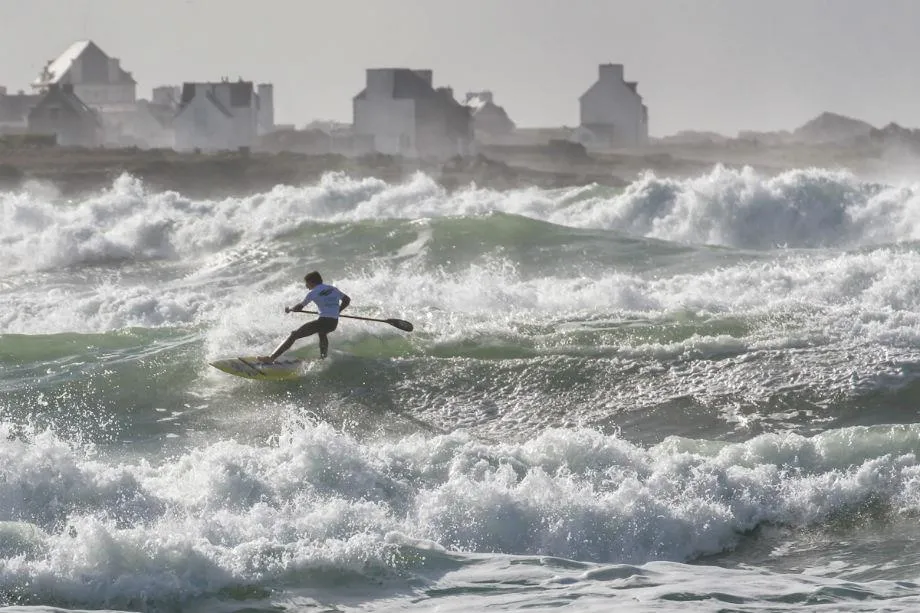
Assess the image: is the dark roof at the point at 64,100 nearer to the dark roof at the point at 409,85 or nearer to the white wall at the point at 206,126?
the white wall at the point at 206,126

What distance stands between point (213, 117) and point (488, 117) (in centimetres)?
2572

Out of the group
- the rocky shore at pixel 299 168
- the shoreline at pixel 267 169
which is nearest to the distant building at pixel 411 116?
the rocky shore at pixel 299 168

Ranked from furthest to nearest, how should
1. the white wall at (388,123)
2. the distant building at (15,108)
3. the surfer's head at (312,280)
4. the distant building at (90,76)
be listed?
1. the distant building at (90,76)
2. the distant building at (15,108)
3. the white wall at (388,123)
4. the surfer's head at (312,280)

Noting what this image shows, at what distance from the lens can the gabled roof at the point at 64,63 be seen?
9831 cm

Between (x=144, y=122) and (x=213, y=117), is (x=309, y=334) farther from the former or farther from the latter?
(x=144, y=122)

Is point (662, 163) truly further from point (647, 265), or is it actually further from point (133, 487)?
point (133, 487)

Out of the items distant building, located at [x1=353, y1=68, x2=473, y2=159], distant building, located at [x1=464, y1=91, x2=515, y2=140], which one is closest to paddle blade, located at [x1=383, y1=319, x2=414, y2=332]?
distant building, located at [x1=353, y1=68, x2=473, y2=159]

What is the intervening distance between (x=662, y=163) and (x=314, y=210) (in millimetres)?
38631

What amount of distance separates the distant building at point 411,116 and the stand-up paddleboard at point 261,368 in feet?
206

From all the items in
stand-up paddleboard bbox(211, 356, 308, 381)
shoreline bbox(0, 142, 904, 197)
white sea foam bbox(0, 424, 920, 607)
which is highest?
shoreline bbox(0, 142, 904, 197)

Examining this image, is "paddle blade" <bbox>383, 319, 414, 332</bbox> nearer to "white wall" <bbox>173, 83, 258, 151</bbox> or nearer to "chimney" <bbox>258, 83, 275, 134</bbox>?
"white wall" <bbox>173, 83, 258, 151</bbox>

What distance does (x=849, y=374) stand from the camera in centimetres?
1652

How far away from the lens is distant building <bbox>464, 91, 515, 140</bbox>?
334ft

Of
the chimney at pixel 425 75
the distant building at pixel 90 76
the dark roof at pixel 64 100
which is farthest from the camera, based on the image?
the distant building at pixel 90 76
